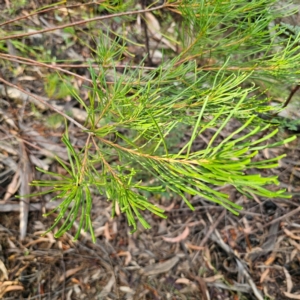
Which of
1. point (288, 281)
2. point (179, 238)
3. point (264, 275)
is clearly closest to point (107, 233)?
point (179, 238)

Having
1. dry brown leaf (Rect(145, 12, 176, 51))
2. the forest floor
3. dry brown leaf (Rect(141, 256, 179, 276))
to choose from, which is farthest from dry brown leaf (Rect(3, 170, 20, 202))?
dry brown leaf (Rect(145, 12, 176, 51))

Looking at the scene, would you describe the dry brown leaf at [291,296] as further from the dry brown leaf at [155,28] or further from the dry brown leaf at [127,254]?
the dry brown leaf at [155,28]

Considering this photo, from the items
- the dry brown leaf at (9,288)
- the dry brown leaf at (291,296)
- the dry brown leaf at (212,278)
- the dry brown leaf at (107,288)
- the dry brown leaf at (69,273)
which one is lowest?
the dry brown leaf at (107,288)

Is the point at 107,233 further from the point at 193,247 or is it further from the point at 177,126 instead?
the point at 177,126

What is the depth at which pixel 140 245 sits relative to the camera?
1.79 metres

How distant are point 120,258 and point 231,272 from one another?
60cm

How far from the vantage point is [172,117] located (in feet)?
2.48

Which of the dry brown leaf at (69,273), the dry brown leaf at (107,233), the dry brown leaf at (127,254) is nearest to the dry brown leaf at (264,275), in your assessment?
the dry brown leaf at (127,254)

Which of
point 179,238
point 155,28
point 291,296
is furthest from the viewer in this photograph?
point 155,28

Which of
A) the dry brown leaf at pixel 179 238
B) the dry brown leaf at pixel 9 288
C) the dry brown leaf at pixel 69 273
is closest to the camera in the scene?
the dry brown leaf at pixel 9 288

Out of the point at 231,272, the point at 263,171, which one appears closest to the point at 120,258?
the point at 231,272

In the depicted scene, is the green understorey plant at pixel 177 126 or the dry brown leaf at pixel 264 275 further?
the dry brown leaf at pixel 264 275

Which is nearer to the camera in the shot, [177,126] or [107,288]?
[177,126]

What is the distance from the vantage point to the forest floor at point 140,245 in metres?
1.60
